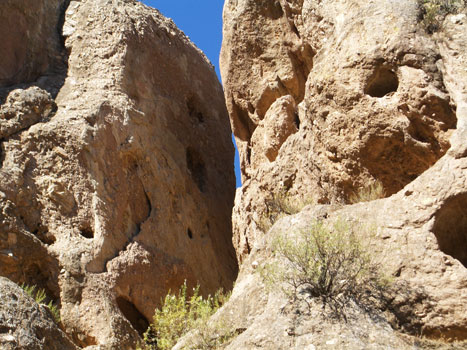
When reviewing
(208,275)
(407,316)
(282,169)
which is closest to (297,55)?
(282,169)

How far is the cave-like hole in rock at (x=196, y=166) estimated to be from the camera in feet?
42.0

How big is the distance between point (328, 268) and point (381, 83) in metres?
2.82

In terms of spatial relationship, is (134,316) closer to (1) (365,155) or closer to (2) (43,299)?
(2) (43,299)

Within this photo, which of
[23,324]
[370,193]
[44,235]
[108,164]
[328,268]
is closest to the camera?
[328,268]

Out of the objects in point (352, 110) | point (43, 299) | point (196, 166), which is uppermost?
point (196, 166)

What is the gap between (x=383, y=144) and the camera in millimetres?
7590

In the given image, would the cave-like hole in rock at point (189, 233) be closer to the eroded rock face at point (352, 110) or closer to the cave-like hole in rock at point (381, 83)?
the eroded rock face at point (352, 110)

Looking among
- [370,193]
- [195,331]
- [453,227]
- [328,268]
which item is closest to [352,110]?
[370,193]

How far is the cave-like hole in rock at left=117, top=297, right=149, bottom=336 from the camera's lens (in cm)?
945

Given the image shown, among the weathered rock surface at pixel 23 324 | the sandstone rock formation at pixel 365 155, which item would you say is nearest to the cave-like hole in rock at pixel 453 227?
the sandstone rock formation at pixel 365 155

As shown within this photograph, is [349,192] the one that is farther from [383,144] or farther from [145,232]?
[145,232]

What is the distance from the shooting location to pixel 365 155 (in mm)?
7711

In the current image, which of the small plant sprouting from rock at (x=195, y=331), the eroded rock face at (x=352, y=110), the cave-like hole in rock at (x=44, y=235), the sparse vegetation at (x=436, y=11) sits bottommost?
the small plant sprouting from rock at (x=195, y=331)

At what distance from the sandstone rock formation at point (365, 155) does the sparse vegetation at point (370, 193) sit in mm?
84
